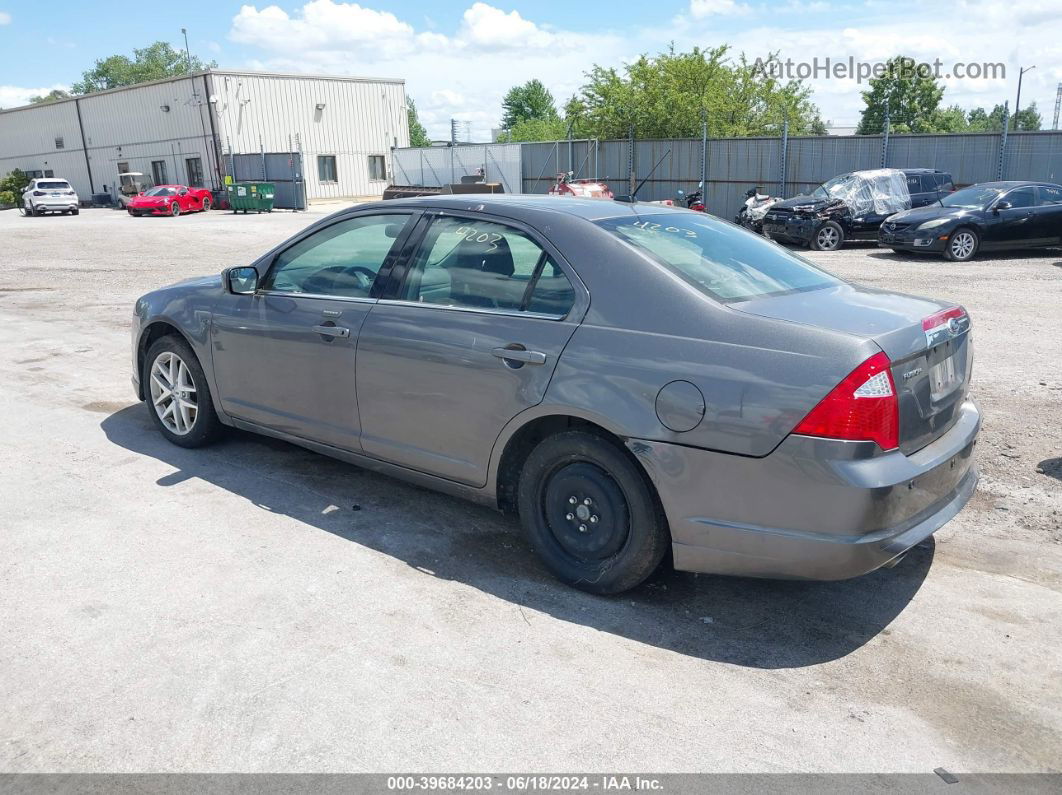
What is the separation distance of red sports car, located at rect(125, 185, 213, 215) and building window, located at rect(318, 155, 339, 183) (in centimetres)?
998

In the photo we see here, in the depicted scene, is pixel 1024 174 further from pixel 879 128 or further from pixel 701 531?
pixel 879 128

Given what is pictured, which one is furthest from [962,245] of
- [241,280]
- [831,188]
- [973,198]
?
[241,280]

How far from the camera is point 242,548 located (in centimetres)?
421

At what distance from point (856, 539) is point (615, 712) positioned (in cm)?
105

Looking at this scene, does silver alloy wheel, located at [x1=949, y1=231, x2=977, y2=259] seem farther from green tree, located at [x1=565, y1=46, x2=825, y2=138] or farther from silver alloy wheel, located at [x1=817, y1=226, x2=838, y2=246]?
green tree, located at [x1=565, y1=46, x2=825, y2=138]

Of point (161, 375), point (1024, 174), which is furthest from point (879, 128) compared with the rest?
point (161, 375)

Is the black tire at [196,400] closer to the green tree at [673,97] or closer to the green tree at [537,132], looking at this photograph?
the green tree at [673,97]

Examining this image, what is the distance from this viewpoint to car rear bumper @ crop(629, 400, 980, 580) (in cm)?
307

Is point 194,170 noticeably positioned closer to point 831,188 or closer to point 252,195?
point 252,195

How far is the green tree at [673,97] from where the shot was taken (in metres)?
38.9

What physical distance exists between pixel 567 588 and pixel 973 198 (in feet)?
50.7

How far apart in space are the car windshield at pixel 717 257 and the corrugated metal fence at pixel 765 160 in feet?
66.4

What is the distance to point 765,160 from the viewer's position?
25.1 metres

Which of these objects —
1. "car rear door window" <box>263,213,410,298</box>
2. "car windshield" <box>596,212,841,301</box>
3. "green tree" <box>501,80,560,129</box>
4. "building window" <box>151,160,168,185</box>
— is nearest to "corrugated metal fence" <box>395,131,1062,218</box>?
"car windshield" <box>596,212,841,301</box>
